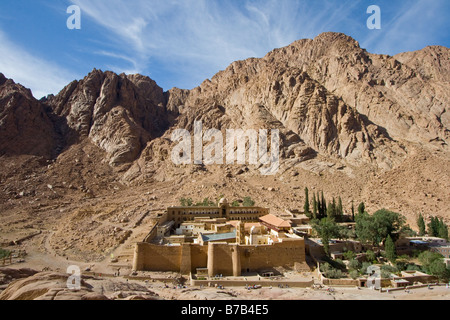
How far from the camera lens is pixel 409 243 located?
3578cm

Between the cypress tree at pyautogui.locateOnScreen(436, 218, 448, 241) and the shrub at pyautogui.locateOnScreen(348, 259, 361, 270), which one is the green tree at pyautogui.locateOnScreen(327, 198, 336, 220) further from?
the shrub at pyautogui.locateOnScreen(348, 259, 361, 270)

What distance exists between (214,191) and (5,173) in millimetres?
49746

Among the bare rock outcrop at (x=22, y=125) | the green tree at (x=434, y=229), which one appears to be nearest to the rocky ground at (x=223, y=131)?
the bare rock outcrop at (x=22, y=125)

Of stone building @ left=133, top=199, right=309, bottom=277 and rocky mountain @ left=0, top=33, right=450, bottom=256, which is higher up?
rocky mountain @ left=0, top=33, right=450, bottom=256

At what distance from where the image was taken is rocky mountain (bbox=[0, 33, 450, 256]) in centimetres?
6197

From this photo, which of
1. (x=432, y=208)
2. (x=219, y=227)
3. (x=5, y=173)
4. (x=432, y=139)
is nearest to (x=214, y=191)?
(x=219, y=227)

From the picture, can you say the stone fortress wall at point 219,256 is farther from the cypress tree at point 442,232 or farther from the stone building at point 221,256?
the cypress tree at point 442,232

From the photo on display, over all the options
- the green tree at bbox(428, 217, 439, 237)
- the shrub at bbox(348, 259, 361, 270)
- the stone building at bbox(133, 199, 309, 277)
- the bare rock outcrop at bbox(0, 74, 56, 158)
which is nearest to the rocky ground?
the bare rock outcrop at bbox(0, 74, 56, 158)

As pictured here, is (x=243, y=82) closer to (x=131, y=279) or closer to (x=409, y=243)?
(x=409, y=243)

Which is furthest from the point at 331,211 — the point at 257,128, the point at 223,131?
the point at 223,131

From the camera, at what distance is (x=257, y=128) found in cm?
8319

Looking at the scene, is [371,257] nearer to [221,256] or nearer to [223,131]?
[221,256]

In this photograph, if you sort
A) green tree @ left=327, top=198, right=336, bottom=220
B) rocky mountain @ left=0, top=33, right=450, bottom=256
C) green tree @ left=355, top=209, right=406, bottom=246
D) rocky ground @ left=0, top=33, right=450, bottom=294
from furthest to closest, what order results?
rocky mountain @ left=0, top=33, right=450, bottom=256, rocky ground @ left=0, top=33, right=450, bottom=294, green tree @ left=327, top=198, right=336, bottom=220, green tree @ left=355, top=209, right=406, bottom=246

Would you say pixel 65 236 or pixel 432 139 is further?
pixel 432 139
